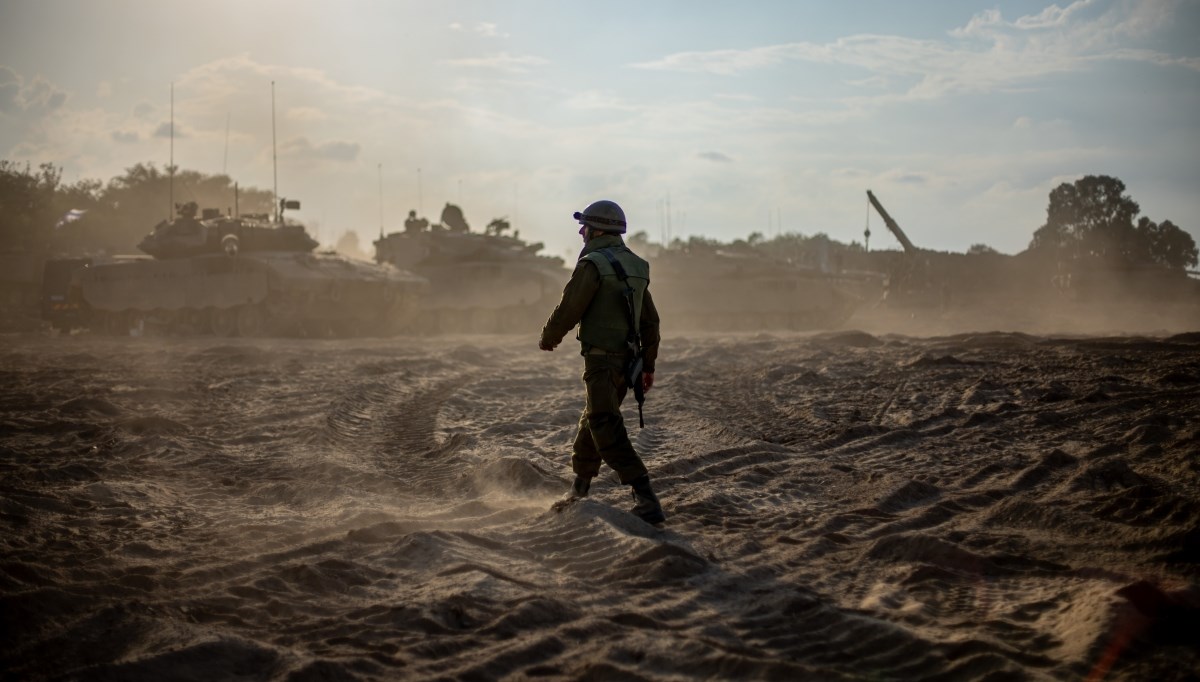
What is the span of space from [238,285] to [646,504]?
20.1m

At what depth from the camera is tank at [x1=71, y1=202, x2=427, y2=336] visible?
2359 centimetres

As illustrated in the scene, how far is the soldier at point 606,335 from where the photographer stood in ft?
17.5

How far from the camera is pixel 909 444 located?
748 centimetres

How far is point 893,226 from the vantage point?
1288 inches

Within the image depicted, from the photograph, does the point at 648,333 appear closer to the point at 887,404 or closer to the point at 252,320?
the point at 887,404

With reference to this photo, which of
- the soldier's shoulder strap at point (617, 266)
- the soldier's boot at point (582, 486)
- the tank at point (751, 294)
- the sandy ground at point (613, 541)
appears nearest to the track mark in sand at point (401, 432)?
the sandy ground at point (613, 541)

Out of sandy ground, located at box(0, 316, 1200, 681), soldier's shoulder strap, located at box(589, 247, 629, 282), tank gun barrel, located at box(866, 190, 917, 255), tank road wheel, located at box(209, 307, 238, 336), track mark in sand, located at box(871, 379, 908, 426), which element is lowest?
sandy ground, located at box(0, 316, 1200, 681)

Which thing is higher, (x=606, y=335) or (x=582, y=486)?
(x=606, y=335)

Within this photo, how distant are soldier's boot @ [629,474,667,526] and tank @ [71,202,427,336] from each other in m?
19.2

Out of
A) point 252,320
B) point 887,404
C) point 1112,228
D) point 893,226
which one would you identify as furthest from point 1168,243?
point 887,404

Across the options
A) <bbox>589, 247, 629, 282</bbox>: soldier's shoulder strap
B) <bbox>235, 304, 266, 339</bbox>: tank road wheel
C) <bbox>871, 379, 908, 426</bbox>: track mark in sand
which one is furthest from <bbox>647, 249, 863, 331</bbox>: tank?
<bbox>589, 247, 629, 282</bbox>: soldier's shoulder strap

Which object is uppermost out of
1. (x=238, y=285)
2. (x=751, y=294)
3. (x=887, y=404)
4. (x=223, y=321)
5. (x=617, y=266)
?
(x=751, y=294)

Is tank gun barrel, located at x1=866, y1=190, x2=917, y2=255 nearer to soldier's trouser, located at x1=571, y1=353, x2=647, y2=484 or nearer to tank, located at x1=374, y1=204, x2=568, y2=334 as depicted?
tank, located at x1=374, y1=204, x2=568, y2=334

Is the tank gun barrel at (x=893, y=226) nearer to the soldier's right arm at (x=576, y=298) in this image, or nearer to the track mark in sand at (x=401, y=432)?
the track mark in sand at (x=401, y=432)
